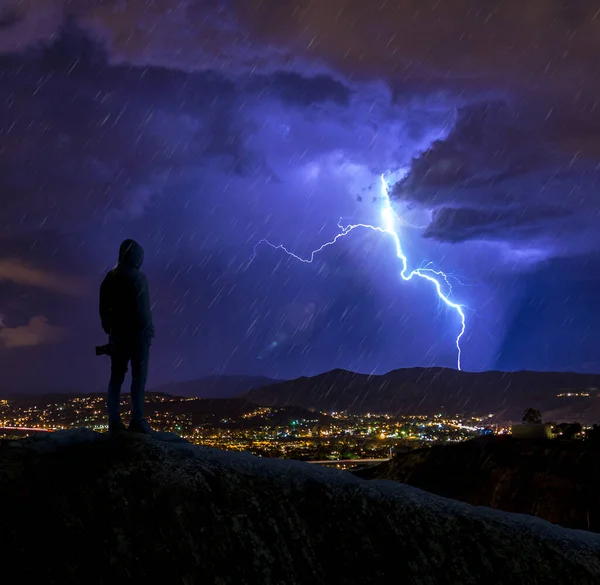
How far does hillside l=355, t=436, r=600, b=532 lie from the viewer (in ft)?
124

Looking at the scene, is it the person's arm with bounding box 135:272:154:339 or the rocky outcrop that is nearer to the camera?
the rocky outcrop

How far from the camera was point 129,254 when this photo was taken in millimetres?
7492

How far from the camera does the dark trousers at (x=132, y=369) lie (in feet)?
24.4

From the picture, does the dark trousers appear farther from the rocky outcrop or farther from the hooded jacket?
the rocky outcrop

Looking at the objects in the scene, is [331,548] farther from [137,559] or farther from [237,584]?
[137,559]

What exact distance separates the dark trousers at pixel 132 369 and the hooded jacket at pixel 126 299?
0.31 feet

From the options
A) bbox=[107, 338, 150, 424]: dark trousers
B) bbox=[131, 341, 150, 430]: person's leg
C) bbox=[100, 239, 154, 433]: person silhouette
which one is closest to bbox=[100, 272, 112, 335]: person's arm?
bbox=[100, 239, 154, 433]: person silhouette

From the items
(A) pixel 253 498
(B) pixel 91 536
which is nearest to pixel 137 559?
(B) pixel 91 536

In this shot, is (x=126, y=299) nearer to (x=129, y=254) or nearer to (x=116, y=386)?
(x=129, y=254)

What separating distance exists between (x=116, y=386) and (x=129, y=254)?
5.20ft

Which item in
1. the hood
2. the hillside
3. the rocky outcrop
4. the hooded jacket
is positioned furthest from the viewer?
the hillside

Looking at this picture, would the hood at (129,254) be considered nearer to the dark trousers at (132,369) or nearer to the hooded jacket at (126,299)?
the hooded jacket at (126,299)

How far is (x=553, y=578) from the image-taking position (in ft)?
23.2

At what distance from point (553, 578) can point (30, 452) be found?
5.61 meters
